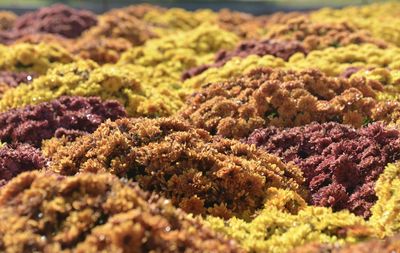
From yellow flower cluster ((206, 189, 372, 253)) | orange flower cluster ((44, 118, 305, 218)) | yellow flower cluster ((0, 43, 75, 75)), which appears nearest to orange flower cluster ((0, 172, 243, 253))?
yellow flower cluster ((206, 189, 372, 253))

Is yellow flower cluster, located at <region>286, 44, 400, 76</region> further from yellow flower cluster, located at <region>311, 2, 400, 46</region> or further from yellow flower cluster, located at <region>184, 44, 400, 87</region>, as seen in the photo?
yellow flower cluster, located at <region>311, 2, 400, 46</region>

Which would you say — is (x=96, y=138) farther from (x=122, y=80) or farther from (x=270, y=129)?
(x=122, y=80)

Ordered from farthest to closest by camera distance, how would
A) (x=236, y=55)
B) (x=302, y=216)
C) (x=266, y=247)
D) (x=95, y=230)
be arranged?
1. (x=236, y=55)
2. (x=302, y=216)
3. (x=266, y=247)
4. (x=95, y=230)

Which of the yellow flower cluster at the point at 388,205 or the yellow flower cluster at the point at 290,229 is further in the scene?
the yellow flower cluster at the point at 388,205

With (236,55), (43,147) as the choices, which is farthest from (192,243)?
(236,55)

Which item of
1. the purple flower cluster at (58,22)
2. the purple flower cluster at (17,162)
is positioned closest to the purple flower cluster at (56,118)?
the purple flower cluster at (17,162)

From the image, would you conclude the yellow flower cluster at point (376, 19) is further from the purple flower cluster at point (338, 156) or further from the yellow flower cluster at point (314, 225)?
the yellow flower cluster at point (314, 225)

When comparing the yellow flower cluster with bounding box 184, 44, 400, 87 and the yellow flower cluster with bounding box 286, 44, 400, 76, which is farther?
the yellow flower cluster with bounding box 286, 44, 400, 76
